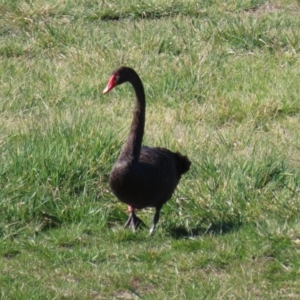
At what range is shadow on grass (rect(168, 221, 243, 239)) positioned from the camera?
264 inches

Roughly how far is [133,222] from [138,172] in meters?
0.47

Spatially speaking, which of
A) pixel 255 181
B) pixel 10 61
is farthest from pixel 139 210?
pixel 10 61

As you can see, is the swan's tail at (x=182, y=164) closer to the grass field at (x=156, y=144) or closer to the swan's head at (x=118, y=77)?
the grass field at (x=156, y=144)

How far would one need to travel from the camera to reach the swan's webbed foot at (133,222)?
681 centimetres

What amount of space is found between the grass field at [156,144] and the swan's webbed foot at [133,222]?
8 cm

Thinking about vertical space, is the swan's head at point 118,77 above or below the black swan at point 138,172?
above

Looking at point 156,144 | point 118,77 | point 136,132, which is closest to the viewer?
point 118,77

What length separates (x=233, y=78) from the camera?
9.73 metres

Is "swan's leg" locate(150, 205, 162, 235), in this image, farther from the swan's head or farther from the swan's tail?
the swan's head

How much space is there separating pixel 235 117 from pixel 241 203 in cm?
202

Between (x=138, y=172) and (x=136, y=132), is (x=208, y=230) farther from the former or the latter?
(x=136, y=132)

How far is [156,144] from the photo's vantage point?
324 inches

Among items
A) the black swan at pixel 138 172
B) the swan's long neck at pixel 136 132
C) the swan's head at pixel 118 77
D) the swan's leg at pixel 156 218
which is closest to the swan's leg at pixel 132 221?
the black swan at pixel 138 172

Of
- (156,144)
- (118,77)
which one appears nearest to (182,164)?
(118,77)
